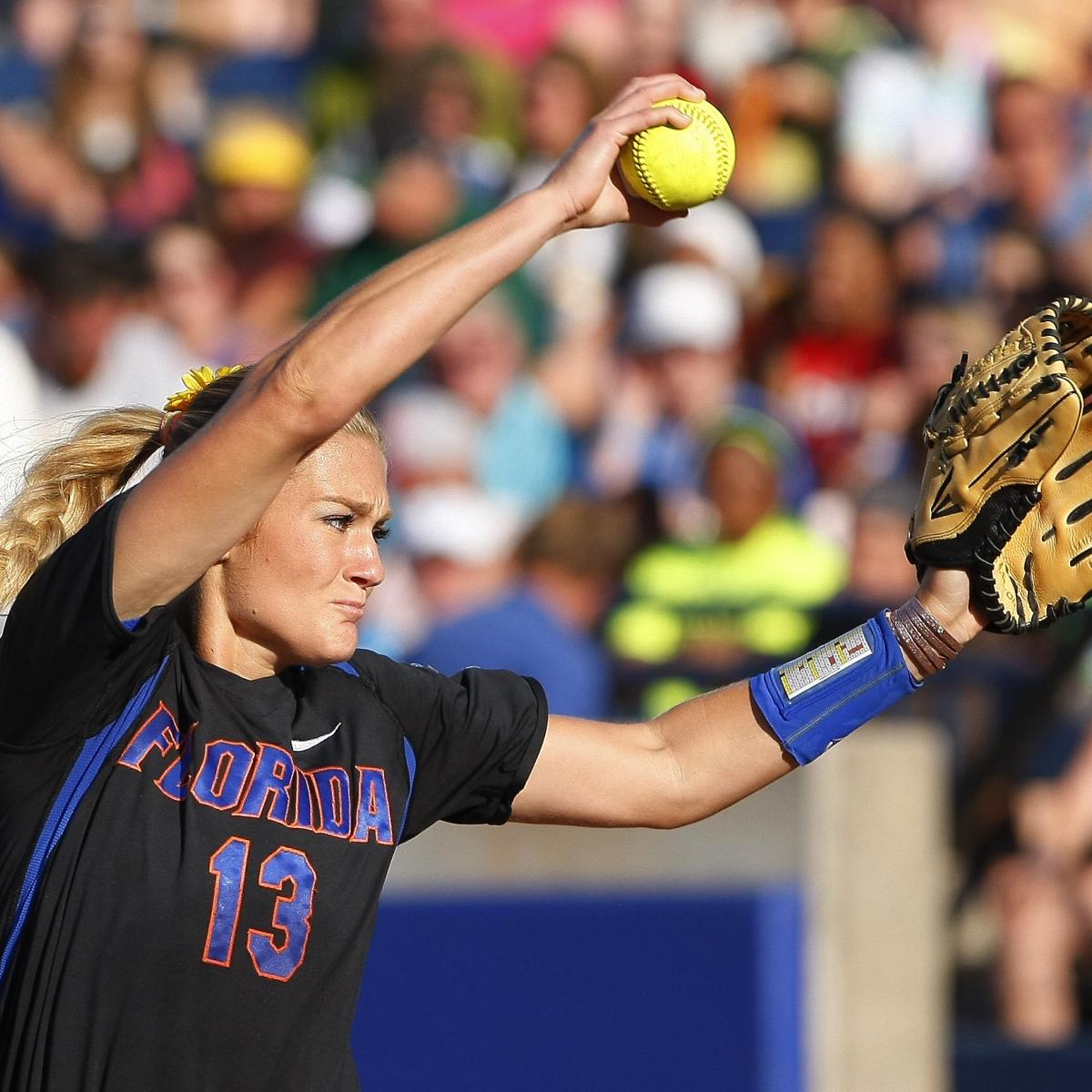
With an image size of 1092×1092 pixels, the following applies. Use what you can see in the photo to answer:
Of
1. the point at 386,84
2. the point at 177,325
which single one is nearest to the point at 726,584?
the point at 177,325

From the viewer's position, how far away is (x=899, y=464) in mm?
6008

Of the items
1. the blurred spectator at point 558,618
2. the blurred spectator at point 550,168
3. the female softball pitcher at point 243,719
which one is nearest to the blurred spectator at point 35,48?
the blurred spectator at point 550,168

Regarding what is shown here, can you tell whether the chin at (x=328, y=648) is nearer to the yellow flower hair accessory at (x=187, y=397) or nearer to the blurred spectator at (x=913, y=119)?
the yellow flower hair accessory at (x=187, y=397)

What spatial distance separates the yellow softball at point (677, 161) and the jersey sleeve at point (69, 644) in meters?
0.71

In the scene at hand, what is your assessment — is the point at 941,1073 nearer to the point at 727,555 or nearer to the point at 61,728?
the point at 727,555

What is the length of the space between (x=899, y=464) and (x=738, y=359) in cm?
78

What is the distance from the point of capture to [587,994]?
4102mm

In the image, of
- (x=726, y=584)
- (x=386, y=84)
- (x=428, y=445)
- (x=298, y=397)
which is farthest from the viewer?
(x=386, y=84)

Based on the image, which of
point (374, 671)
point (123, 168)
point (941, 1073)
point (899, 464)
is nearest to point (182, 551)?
point (374, 671)

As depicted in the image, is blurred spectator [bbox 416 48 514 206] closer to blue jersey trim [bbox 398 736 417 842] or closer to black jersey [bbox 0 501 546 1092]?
blue jersey trim [bbox 398 736 417 842]

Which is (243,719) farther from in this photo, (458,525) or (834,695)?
(458,525)

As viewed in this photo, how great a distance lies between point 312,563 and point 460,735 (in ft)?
1.15

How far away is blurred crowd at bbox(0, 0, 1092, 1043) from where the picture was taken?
5367 millimetres

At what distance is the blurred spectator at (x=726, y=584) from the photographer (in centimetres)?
546
